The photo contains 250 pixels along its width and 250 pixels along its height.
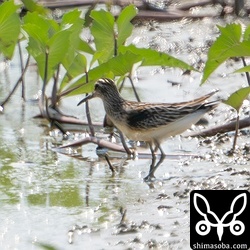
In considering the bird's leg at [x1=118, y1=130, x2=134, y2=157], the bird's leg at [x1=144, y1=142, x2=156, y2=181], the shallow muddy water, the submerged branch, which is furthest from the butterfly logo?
the submerged branch

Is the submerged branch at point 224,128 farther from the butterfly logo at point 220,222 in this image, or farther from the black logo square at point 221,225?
the butterfly logo at point 220,222

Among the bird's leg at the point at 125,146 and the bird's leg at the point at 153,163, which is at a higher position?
the bird's leg at the point at 125,146

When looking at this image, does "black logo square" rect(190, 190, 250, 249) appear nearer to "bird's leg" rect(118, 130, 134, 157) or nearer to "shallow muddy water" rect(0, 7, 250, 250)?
"shallow muddy water" rect(0, 7, 250, 250)

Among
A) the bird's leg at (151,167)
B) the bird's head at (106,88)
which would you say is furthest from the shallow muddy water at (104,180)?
the bird's head at (106,88)

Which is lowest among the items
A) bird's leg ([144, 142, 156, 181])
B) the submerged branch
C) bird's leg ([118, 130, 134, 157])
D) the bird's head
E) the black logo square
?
the black logo square

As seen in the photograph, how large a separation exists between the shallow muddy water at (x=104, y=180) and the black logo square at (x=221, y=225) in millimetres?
100

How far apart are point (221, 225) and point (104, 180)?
5.63 ft

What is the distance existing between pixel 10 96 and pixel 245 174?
2599mm

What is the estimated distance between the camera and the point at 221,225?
5719 millimetres

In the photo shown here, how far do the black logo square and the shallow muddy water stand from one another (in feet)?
0.33

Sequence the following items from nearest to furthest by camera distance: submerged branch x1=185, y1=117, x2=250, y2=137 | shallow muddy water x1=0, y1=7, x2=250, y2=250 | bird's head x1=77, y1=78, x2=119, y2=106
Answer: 1. shallow muddy water x1=0, y1=7, x2=250, y2=250
2. bird's head x1=77, y1=78, x2=119, y2=106
3. submerged branch x1=185, y1=117, x2=250, y2=137

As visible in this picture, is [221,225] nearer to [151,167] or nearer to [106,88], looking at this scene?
[151,167]

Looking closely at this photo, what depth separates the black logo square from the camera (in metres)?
5.70

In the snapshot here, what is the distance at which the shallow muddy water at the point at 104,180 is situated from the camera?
20.4 ft
